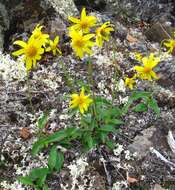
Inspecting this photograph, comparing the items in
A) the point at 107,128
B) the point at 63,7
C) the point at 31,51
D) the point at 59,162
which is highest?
the point at 63,7

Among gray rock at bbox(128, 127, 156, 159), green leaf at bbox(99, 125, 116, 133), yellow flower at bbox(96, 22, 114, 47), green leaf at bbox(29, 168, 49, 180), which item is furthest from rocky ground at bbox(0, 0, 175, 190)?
yellow flower at bbox(96, 22, 114, 47)

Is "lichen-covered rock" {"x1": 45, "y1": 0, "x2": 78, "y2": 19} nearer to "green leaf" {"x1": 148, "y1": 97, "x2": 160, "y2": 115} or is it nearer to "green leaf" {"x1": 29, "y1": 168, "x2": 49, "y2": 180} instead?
"green leaf" {"x1": 148, "y1": 97, "x2": 160, "y2": 115}

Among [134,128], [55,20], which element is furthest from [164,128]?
[55,20]

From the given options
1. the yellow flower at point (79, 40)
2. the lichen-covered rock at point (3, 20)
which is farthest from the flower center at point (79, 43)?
the lichen-covered rock at point (3, 20)

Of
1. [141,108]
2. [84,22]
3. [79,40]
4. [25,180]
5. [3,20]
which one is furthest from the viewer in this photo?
[3,20]

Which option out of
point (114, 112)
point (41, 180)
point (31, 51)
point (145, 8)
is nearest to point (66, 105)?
point (114, 112)

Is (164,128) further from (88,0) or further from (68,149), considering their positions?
(88,0)

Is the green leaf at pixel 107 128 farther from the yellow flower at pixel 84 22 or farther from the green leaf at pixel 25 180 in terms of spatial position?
the yellow flower at pixel 84 22

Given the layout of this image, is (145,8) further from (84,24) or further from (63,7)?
(84,24)
